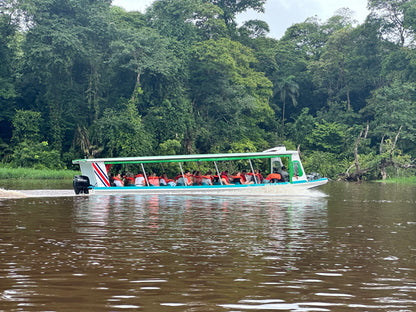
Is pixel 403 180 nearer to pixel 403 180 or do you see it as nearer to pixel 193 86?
pixel 403 180

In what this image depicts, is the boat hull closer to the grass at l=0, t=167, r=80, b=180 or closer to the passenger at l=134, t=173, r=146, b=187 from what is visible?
the passenger at l=134, t=173, r=146, b=187

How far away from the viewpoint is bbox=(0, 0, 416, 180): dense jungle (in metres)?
47.8

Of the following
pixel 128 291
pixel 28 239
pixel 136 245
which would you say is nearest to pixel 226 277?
pixel 128 291

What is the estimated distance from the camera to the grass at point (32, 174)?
138 ft

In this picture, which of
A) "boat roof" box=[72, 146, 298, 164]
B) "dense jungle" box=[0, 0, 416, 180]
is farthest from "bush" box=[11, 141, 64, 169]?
"boat roof" box=[72, 146, 298, 164]

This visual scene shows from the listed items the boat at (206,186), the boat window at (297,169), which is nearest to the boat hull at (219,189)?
the boat at (206,186)

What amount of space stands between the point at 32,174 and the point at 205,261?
35.3 metres

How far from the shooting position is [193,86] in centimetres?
5472

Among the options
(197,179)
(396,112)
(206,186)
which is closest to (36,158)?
(197,179)

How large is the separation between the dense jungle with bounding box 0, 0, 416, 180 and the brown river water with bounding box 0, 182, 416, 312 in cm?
3023

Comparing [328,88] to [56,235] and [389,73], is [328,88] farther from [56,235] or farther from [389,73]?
[56,235]

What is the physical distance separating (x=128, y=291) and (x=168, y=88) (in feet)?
141

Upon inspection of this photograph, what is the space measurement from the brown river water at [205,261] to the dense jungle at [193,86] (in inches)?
1190

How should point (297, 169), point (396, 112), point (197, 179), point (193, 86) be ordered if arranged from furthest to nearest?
point (193, 86)
point (396, 112)
point (197, 179)
point (297, 169)
